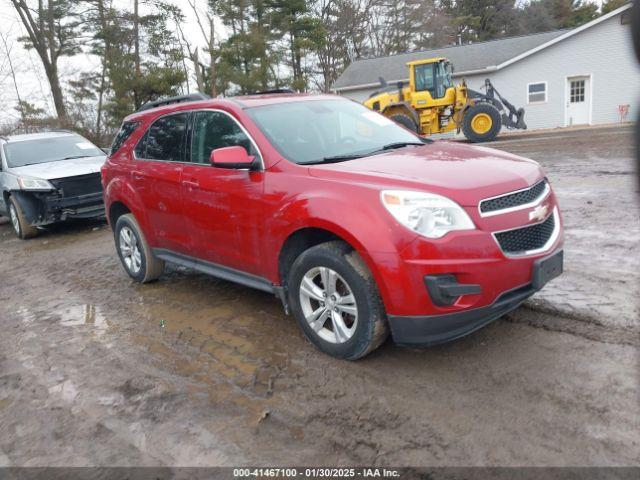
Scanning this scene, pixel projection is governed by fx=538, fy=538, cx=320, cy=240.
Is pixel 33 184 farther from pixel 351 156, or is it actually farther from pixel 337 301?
pixel 337 301

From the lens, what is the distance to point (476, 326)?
10.8 ft

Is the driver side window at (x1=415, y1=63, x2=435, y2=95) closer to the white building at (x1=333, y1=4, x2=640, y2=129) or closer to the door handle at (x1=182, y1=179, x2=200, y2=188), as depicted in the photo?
the white building at (x1=333, y1=4, x2=640, y2=129)

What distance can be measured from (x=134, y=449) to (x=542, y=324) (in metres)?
2.92

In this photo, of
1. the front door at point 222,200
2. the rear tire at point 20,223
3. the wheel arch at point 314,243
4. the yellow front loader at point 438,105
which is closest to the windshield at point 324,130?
the front door at point 222,200

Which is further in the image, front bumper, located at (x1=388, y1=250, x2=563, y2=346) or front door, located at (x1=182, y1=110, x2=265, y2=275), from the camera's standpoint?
front door, located at (x1=182, y1=110, x2=265, y2=275)

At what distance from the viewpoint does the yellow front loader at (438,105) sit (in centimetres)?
1864

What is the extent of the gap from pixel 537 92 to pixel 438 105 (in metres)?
8.39

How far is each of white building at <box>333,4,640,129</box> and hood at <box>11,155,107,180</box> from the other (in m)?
20.3

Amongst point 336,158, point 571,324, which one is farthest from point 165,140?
point 571,324

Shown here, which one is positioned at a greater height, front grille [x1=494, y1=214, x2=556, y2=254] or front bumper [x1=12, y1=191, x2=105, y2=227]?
front grille [x1=494, y1=214, x2=556, y2=254]

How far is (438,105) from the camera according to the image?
18969 millimetres

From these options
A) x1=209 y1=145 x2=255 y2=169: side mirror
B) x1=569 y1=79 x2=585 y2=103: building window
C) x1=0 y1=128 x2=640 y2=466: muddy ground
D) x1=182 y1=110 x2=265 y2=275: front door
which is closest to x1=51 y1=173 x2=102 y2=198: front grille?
x1=0 y1=128 x2=640 y2=466: muddy ground

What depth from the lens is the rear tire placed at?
963 cm

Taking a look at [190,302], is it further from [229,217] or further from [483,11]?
[483,11]
